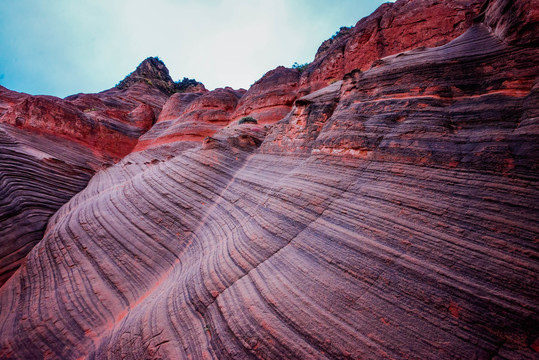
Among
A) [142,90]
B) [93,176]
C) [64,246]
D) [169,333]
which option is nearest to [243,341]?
[169,333]

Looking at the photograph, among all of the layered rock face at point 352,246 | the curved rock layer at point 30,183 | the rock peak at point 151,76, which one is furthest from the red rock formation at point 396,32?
the rock peak at point 151,76

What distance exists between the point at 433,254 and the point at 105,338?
543 cm

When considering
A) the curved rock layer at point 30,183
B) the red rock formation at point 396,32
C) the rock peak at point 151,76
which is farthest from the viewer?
the rock peak at point 151,76

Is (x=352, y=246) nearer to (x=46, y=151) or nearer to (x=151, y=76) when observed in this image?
(x=46, y=151)

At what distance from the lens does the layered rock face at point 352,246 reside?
82.9 inches

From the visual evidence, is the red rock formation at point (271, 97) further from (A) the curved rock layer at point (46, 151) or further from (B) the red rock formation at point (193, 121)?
(A) the curved rock layer at point (46, 151)

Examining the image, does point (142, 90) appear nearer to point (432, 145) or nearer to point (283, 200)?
point (283, 200)

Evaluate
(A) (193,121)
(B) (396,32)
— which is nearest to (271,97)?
(A) (193,121)

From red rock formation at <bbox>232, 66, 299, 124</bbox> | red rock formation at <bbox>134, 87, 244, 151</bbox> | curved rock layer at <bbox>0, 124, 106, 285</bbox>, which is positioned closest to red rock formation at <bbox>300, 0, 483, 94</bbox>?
red rock formation at <bbox>232, 66, 299, 124</bbox>

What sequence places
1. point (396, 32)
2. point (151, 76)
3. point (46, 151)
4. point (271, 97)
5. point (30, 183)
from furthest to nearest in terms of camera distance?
point (151, 76), point (271, 97), point (46, 151), point (396, 32), point (30, 183)

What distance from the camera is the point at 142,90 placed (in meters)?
24.2

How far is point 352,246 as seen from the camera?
2.88 meters

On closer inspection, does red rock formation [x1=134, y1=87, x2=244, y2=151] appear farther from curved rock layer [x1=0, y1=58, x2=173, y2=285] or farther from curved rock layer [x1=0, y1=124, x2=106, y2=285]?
curved rock layer [x1=0, y1=124, x2=106, y2=285]

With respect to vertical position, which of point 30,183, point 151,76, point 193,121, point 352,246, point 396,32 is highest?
point 151,76
